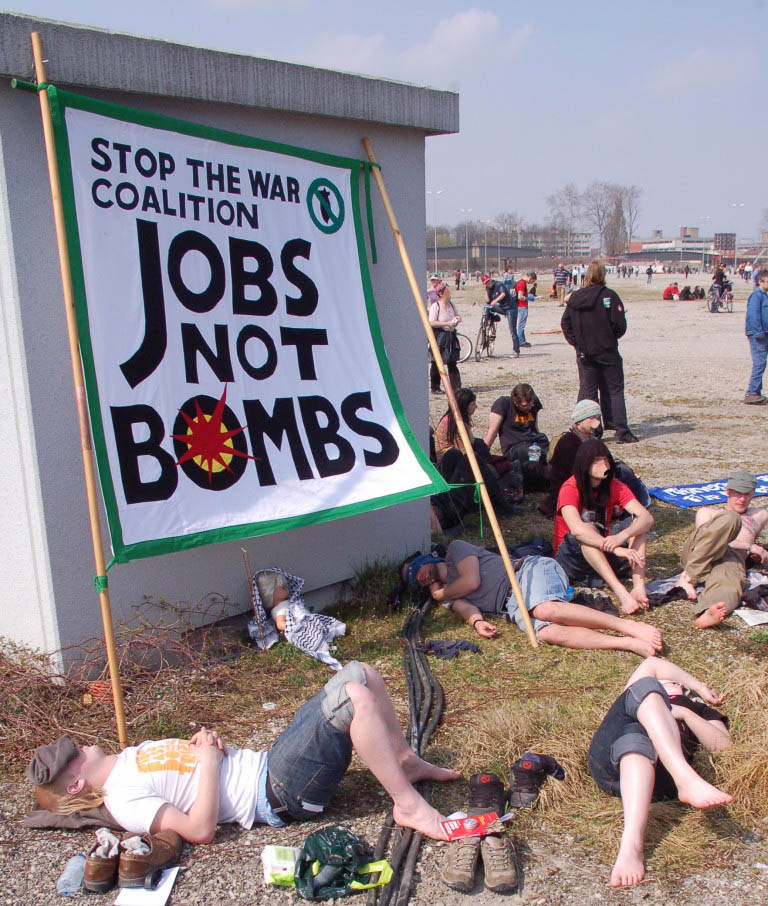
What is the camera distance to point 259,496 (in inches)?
186

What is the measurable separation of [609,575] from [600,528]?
0.36 m

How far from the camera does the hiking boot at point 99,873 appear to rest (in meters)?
3.10

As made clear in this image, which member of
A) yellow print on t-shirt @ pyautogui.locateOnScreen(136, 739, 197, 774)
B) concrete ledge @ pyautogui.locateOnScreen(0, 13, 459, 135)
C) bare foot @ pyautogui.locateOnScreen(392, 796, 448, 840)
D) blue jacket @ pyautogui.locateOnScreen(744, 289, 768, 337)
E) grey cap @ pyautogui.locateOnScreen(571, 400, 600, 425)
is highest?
concrete ledge @ pyautogui.locateOnScreen(0, 13, 459, 135)

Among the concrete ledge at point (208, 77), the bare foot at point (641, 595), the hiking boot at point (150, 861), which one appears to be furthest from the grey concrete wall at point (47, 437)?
the bare foot at point (641, 595)

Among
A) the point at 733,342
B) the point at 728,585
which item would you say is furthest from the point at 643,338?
→ the point at 728,585

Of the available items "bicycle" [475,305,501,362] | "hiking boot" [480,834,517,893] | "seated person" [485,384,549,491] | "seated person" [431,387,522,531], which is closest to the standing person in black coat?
"seated person" [485,384,549,491]

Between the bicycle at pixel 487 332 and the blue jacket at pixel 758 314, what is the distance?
258 inches

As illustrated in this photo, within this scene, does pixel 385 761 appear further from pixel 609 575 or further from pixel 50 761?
pixel 609 575

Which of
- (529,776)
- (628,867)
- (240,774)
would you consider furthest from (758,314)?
(240,774)

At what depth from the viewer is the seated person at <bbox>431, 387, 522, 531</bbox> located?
7.32 metres

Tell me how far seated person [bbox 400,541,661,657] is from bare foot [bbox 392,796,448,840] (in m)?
1.89

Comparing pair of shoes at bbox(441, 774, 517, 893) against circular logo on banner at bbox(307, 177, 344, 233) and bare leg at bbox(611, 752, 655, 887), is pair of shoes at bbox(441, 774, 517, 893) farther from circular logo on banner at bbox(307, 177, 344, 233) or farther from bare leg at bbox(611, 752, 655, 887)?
circular logo on banner at bbox(307, 177, 344, 233)

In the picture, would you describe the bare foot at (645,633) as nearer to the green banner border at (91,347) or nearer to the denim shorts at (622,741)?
the green banner border at (91,347)

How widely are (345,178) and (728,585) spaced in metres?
3.34
